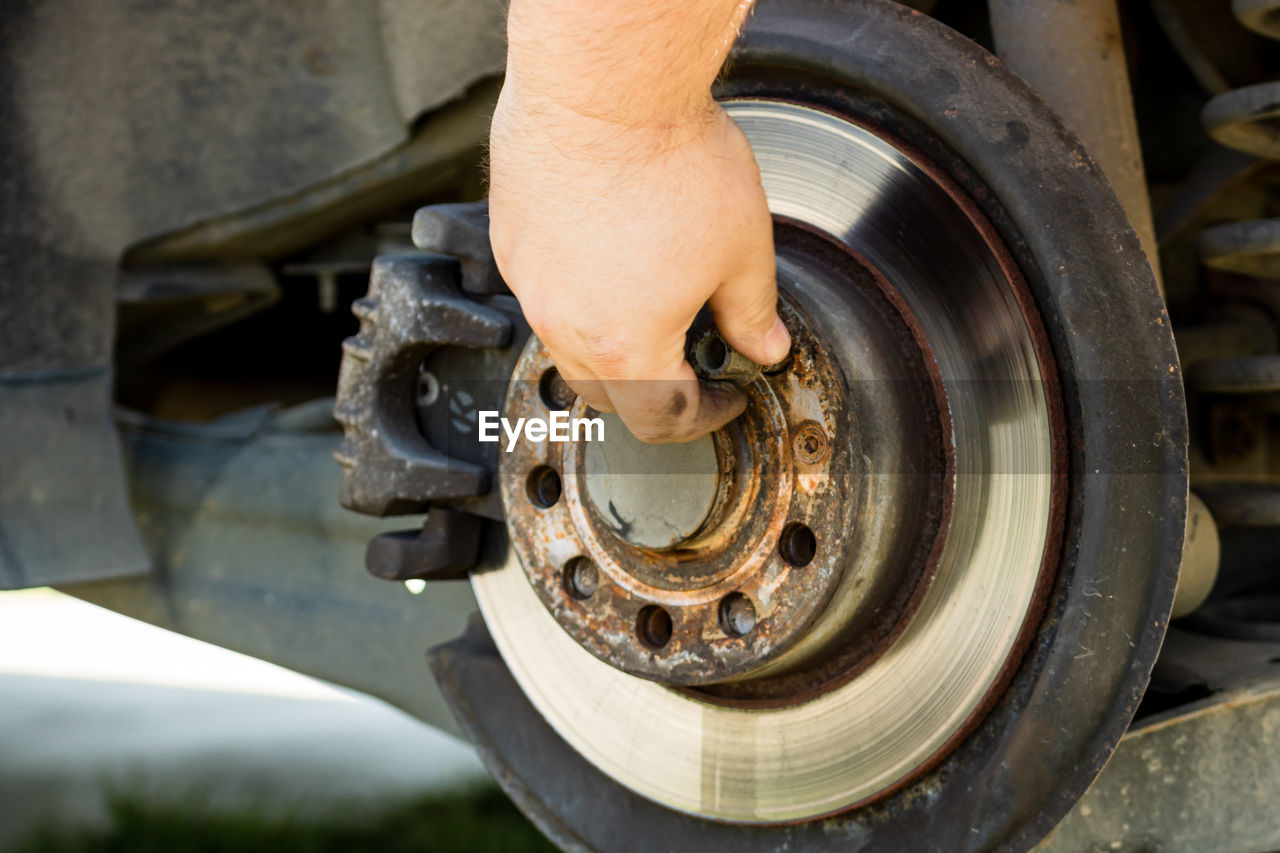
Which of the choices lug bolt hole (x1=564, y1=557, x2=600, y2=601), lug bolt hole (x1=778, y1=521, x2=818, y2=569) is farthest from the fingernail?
lug bolt hole (x1=564, y1=557, x2=600, y2=601)

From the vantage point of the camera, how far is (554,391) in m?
0.77

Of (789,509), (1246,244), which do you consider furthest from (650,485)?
(1246,244)

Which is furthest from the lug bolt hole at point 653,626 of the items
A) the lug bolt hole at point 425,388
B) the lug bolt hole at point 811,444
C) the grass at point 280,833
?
the grass at point 280,833

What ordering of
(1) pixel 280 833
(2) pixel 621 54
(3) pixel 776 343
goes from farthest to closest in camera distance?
(1) pixel 280 833 < (3) pixel 776 343 < (2) pixel 621 54

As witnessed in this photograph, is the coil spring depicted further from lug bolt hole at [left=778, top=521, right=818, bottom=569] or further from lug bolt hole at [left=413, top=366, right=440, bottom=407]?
lug bolt hole at [left=413, top=366, right=440, bottom=407]

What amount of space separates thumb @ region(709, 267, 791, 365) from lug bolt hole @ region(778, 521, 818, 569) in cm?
10

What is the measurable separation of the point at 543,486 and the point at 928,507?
0.24 m

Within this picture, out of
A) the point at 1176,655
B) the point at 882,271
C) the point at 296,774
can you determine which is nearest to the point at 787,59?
the point at 882,271

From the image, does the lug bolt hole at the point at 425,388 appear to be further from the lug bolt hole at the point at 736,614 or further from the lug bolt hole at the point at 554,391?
the lug bolt hole at the point at 736,614

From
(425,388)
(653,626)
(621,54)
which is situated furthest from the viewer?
(425,388)

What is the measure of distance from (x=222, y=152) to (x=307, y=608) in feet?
1.52

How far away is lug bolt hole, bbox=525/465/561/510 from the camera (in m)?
0.77

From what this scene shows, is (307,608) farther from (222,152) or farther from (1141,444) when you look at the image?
(1141,444)

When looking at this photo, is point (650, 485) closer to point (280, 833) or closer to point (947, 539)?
point (947, 539)
